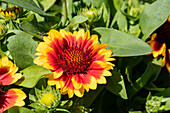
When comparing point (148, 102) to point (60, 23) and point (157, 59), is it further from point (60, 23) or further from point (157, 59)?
point (60, 23)

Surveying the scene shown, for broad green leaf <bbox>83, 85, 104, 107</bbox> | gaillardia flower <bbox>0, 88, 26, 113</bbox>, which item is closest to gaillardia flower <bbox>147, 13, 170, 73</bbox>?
broad green leaf <bbox>83, 85, 104, 107</bbox>

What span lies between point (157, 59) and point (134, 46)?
0.29 meters

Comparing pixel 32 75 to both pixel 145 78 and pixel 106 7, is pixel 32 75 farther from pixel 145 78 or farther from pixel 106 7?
pixel 106 7

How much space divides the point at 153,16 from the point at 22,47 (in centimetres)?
79

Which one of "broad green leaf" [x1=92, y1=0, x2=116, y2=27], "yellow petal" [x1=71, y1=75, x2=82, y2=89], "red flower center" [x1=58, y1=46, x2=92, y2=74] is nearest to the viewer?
"yellow petal" [x1=71, y1=75, x2=82, y2=89]

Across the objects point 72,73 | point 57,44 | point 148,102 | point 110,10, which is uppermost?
point 110,10

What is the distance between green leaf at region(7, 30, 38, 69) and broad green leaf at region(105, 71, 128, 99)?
44 centimetres

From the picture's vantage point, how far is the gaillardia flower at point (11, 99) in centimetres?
95

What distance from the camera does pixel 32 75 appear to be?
3.30ft

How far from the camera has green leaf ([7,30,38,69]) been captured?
3.53 ft

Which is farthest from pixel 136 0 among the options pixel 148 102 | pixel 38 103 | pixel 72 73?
pixel 38 103

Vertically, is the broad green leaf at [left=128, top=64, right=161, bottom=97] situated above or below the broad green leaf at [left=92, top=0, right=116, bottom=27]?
below

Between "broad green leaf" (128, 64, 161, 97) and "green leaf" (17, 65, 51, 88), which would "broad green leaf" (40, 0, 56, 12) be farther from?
"broad green leaf" (128, 64, 161, 97)

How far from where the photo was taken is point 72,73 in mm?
1046
